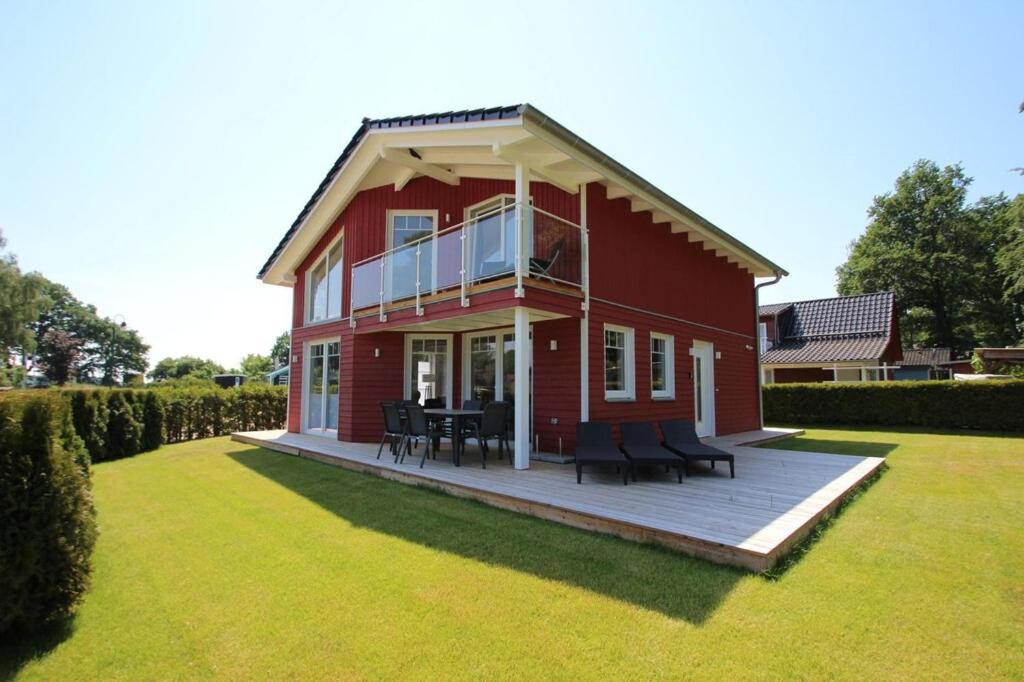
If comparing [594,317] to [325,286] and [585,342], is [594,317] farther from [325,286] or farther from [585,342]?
[325,286]

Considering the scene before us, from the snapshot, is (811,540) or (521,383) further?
(521,383)

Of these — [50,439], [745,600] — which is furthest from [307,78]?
[745,600]

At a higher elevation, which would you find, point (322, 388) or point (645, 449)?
point (322, 388)

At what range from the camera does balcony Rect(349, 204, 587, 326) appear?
712 centimetres

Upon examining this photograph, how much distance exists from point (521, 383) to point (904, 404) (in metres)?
15.0

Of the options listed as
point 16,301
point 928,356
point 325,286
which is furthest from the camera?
point 16,301

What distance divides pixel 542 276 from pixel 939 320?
1516 inches

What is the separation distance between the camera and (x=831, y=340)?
72.8 feet

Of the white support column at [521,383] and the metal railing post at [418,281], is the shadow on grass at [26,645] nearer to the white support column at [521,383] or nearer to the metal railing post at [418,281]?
the white support column at [521,383]

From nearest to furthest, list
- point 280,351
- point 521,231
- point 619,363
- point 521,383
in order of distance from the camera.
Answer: point 521,231 < point 521,383 < point 619,363 < point 280,351

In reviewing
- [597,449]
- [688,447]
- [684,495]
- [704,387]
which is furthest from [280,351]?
[684,495]

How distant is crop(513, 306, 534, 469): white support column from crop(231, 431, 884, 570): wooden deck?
0.29 meters

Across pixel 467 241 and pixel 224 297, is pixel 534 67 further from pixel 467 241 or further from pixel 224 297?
pixel 224 297

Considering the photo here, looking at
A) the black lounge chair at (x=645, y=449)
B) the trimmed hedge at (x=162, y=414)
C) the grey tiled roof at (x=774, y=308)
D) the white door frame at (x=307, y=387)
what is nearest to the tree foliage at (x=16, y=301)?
the trimmed hedge at (x=162, y=414)
